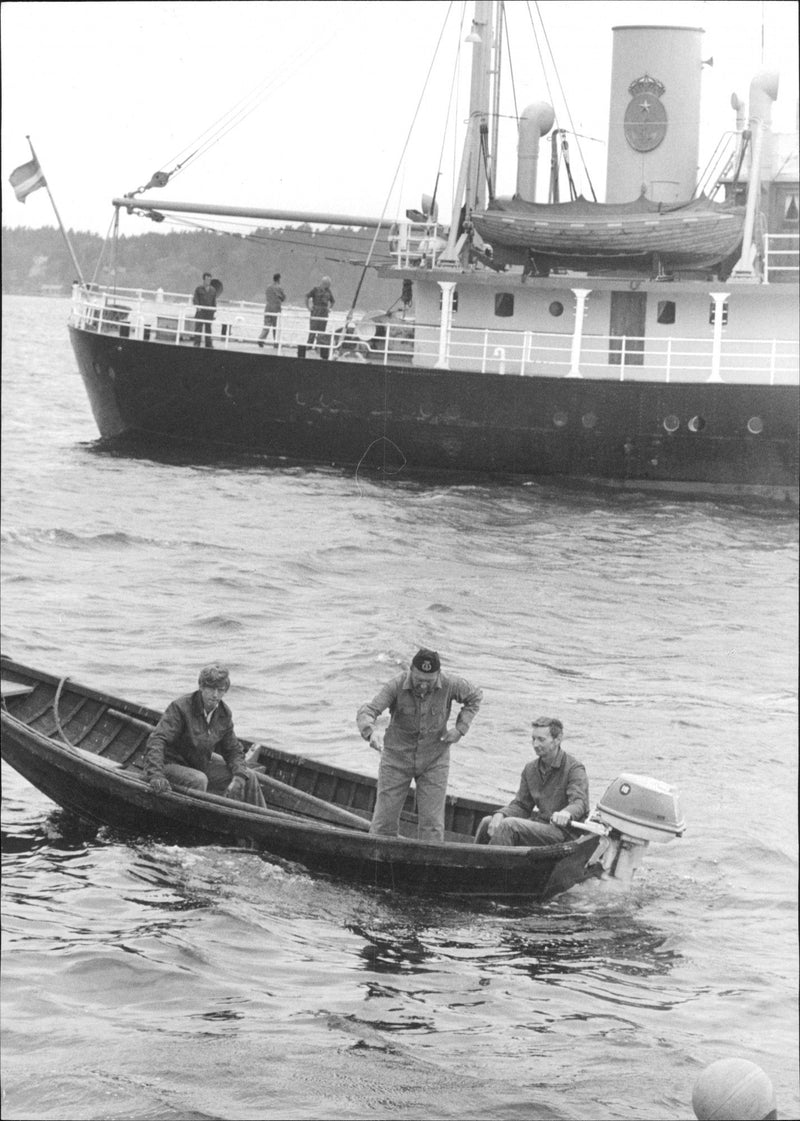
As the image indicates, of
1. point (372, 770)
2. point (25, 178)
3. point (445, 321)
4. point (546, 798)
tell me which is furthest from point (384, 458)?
point (546, 798)

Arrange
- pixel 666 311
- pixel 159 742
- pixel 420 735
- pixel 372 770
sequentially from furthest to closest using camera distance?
pixel 666 311 < pixel 372 770 < pixel 159 742 < pixel 420 735

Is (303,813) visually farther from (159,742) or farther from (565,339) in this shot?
(565,339)

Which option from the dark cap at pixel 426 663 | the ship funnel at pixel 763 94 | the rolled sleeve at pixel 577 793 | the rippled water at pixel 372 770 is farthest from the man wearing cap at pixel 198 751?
the ship funnel at pixel 763 94

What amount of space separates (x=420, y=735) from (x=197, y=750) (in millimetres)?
1803

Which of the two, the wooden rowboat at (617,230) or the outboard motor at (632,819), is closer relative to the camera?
the outboard motor at (632,819)

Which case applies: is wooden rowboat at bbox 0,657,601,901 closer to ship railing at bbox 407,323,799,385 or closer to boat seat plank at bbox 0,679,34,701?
boat seat plank at bbox 0,679,34,701

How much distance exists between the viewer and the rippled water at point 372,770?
290 inches

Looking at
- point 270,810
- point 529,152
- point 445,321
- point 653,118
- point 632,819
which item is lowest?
point 270,810

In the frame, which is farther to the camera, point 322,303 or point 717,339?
point 322,303

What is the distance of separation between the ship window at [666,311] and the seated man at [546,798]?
694 inches

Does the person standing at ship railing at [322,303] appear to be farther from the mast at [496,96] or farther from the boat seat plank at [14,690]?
the boat seat plank at [14,690]

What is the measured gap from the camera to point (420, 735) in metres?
9.93

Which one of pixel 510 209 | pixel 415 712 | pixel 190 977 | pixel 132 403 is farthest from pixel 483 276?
pixel 190 977

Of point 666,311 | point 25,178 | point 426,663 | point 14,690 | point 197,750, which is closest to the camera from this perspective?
point 426,663
